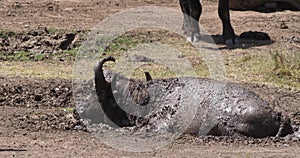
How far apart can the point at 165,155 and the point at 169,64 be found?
→ 16.2 feet

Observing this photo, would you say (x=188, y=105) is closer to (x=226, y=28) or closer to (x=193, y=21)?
(x=226, y=28)

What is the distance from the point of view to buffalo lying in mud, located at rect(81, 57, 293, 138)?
8.90 meters

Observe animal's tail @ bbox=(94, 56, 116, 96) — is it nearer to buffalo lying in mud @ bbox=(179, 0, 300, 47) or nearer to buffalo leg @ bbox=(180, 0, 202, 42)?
buffalo lying in mud @ bbox=(179, 0, 300, 47)

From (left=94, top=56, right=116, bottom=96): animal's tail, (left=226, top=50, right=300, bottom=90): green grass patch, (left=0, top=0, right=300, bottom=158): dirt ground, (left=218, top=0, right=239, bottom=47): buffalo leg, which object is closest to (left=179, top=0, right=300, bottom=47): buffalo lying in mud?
(left=218, top=0, right=239, bottom=47): buffalo leg

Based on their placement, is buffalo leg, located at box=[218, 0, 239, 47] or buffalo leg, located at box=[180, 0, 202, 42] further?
buffalo leg, located at box=[180, 0, 202, 42]

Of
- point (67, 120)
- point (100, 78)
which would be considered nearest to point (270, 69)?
point (100, 78)

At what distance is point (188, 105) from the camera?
927cm

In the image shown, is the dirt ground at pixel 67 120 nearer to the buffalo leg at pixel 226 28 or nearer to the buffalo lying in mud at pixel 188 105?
the buffalo lying in mud at pixel 188 105

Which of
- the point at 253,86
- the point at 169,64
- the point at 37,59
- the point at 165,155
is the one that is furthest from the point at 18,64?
the point at 165,155

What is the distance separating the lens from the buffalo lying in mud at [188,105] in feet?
29.2

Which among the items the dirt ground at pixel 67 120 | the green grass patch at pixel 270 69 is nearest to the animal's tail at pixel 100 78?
the dirt ground at pixel 67 120

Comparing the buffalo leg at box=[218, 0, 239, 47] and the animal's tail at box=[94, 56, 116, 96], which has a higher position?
the animal's tail at box=[94, 56, 116, 96]

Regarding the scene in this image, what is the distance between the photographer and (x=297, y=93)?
11.3m

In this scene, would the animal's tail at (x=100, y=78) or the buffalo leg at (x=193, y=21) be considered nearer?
the animal's tail at (x=100, y=78)
